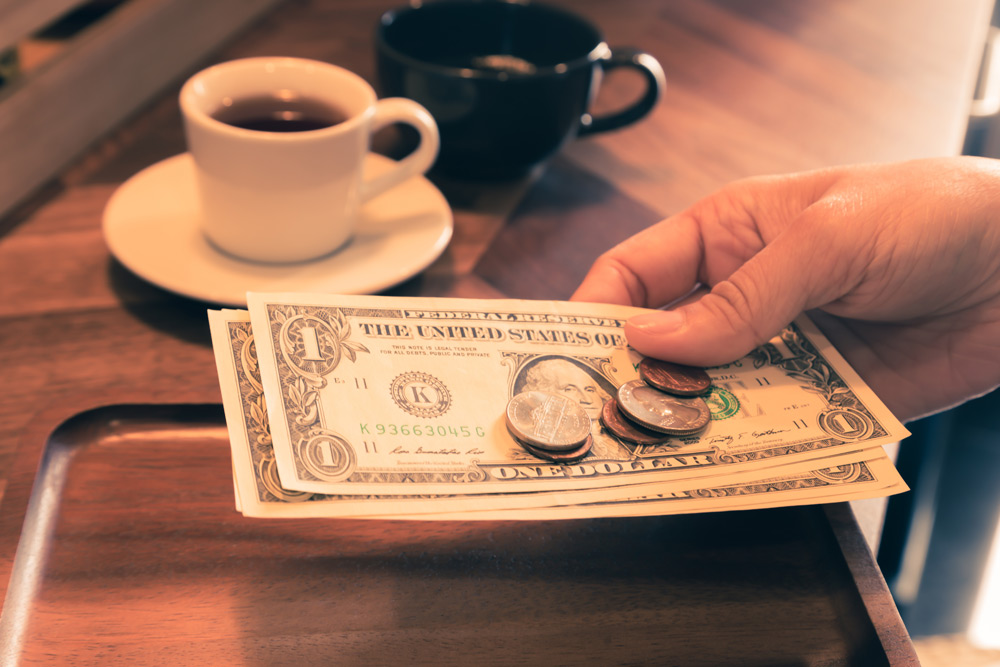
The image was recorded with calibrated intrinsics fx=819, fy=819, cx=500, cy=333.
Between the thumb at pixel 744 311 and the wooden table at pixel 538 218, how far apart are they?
0.40 ft

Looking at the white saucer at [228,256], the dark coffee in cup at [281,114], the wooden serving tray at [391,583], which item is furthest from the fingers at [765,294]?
the dark coffee in cup at [281,114]

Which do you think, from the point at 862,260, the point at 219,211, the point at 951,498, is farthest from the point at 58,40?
the point at 951,498

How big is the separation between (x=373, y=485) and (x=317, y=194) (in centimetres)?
28

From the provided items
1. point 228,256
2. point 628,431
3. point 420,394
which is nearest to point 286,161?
point 228,256

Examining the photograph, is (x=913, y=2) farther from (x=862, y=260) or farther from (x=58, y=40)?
(x=58, y=40)

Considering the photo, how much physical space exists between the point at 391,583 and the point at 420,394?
12 cm

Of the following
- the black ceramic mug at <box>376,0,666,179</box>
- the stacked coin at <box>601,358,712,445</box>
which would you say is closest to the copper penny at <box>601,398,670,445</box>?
the stacked coin at <box>601,358,712,445</box>

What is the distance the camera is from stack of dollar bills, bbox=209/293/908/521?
48 centimetres

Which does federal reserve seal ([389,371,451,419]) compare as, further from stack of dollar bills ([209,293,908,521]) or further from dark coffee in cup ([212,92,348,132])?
dark coffee in cup ([212,92,348,132])

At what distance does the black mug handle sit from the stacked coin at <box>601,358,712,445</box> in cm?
37

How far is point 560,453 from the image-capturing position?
51cm

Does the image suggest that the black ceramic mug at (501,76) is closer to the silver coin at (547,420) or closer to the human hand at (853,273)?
the human hand at (853,273)

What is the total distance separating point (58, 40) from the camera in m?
0.86

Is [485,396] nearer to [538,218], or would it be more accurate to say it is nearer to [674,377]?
[674,377]
